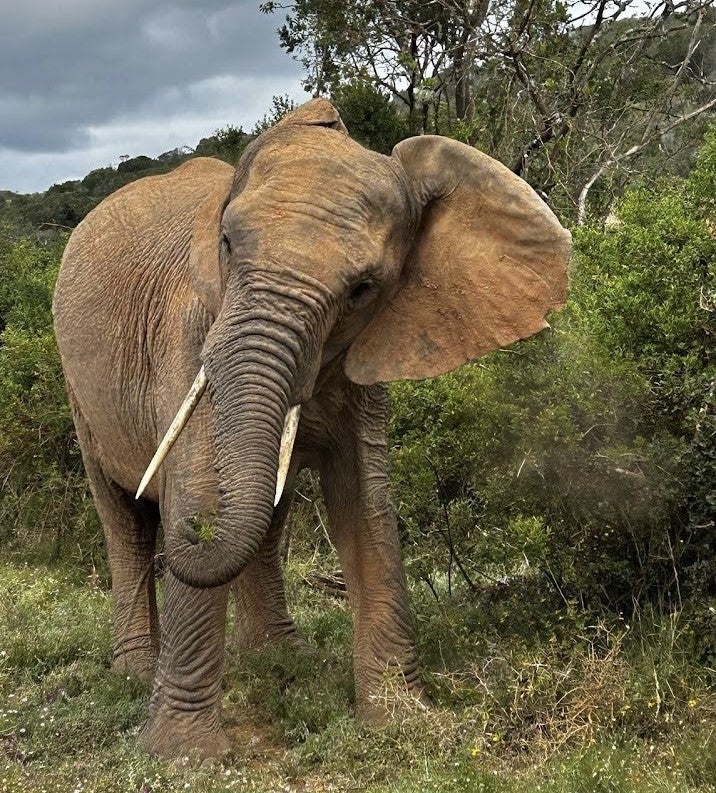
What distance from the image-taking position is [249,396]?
4.31 metres

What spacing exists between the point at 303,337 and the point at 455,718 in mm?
1824

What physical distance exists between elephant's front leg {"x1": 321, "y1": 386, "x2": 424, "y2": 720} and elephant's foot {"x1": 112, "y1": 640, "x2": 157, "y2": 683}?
1.65 meters

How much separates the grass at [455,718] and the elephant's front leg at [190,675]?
13cm

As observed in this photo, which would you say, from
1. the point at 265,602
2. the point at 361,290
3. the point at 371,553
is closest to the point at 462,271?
the point at 361,290

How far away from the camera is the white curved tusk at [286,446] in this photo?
4.44 metres

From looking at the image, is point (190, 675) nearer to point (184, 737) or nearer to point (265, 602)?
point (184, 737)

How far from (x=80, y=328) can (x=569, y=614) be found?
318 centimetres

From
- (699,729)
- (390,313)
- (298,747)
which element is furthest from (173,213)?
(699,729)

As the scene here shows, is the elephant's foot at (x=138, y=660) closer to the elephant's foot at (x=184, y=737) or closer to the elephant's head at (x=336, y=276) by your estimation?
the elephant's foot at (x=184, y=737)

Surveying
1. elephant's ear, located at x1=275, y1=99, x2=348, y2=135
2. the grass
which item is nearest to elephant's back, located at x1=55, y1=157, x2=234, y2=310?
elephant's ear, located at x1=275, y1=99, x2=348, y2=135

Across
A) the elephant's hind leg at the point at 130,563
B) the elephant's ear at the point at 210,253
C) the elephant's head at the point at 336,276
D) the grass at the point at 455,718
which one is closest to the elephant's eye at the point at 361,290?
the elephant's head at the point at 336,276

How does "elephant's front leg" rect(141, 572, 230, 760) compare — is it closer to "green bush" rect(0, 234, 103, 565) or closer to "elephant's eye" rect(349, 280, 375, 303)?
"elephant's eye" rect(349, 280, 375, 303)

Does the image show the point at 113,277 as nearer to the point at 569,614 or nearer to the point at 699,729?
the point at 569,614

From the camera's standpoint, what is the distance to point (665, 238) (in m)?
5.90
